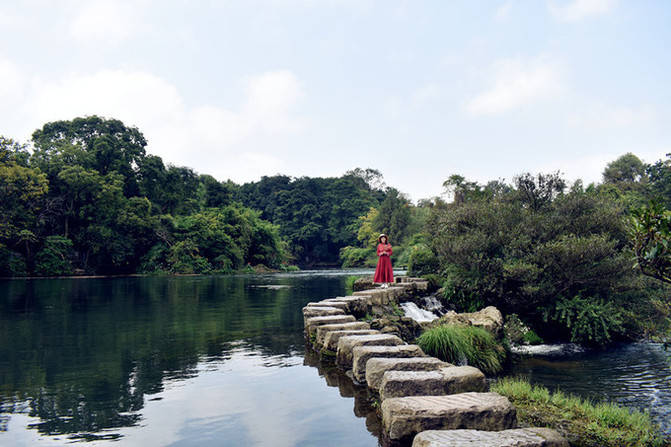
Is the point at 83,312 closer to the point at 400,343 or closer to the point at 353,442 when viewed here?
the point at 400,343

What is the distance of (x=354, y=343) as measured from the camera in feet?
22.5

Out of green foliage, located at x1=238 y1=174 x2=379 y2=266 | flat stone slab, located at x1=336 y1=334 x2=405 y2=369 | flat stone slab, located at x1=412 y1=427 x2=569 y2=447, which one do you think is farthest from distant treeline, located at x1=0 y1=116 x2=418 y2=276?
flat stone slab, located at x1=412 y1=427 x2=569 y2=447

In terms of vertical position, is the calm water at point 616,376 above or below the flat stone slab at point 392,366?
below

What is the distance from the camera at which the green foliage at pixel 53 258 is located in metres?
35.5

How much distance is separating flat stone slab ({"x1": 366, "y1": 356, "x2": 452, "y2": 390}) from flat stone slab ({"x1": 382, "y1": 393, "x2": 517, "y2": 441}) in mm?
1261

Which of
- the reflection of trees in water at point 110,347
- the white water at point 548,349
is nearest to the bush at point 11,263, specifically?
the reflection of trees in water at point 110,347

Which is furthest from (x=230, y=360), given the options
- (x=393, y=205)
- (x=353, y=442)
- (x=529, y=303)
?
(x=393, y=205)

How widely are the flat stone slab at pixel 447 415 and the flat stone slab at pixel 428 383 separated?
1.73ft

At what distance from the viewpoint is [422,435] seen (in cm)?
343

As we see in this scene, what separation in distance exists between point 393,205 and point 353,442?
51.9 m

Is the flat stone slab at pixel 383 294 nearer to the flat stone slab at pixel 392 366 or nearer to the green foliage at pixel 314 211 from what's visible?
the flat stone slab at pixel 392 366

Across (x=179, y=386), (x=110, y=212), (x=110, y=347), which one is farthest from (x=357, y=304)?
(x=110, y=212)

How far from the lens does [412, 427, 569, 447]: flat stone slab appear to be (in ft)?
10.6

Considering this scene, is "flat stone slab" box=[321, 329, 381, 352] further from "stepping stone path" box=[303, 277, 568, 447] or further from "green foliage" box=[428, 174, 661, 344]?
"green foliage" box=[428, 174, 661, 344]
